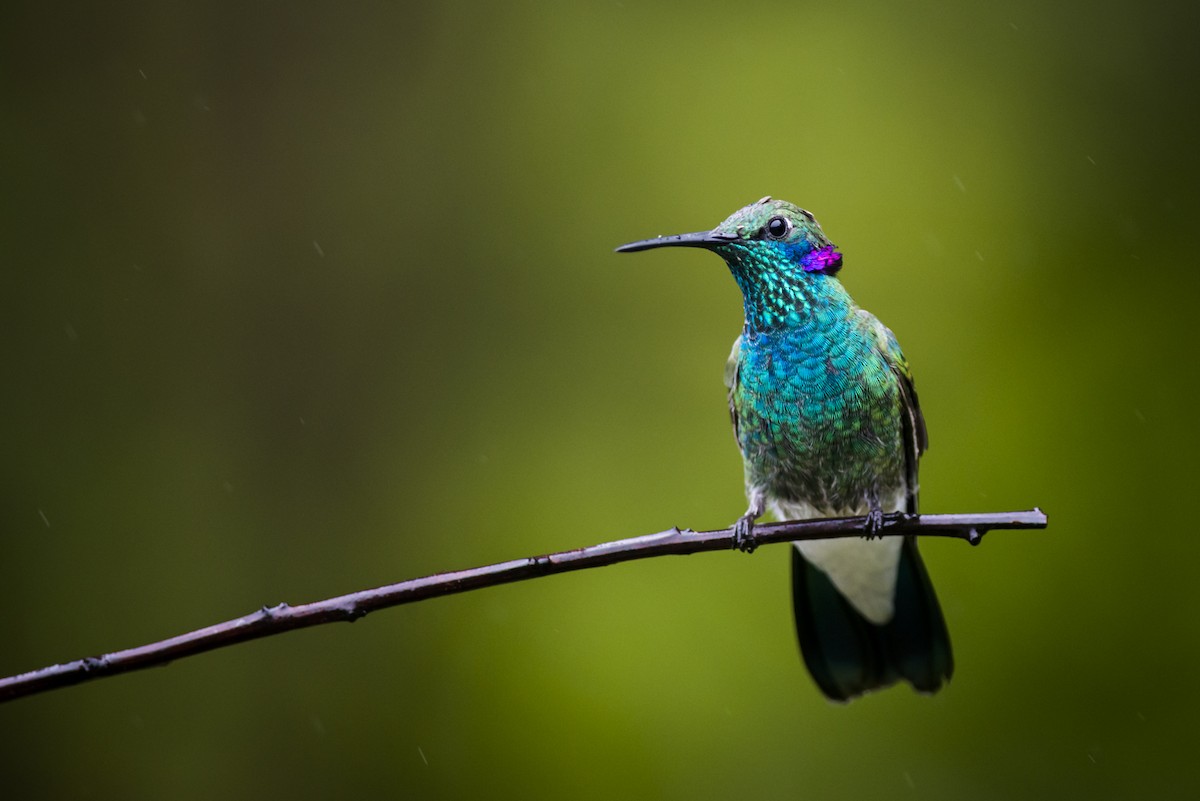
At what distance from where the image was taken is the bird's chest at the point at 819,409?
173 cm

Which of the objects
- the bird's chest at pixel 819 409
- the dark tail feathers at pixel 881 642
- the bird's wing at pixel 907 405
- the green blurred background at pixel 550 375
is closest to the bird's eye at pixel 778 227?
the bird's chest at pixel 819 409

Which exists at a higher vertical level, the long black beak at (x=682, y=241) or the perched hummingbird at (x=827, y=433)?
the long black beak at (x=682, y=241)

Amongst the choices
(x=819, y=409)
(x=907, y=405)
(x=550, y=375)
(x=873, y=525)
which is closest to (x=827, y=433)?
(x=819, y=409)

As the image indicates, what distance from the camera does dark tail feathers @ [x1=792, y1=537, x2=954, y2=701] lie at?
1988 mm

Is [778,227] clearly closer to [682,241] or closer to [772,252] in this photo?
[772,252]

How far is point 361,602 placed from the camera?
122 cm

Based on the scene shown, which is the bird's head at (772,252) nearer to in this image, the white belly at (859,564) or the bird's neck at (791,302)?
the bird's neck at (791,302)

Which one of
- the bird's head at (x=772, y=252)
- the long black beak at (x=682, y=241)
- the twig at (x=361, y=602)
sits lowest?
the twig at (x=361, y=602)

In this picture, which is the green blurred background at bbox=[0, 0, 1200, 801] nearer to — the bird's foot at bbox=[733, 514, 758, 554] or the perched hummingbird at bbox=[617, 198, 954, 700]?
the perched hummingbird at bbox=[617, 198, 954, 700]

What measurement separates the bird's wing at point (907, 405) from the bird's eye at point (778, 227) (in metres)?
0.40

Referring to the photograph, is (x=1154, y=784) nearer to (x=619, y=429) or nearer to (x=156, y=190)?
(x=619, y=429)

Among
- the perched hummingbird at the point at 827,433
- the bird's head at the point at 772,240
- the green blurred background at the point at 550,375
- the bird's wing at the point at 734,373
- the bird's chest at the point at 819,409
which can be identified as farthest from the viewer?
the green blurred background at the point at 550,375

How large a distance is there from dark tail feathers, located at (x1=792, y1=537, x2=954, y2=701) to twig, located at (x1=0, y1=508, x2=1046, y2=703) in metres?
0.77

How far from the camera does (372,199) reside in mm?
3930
